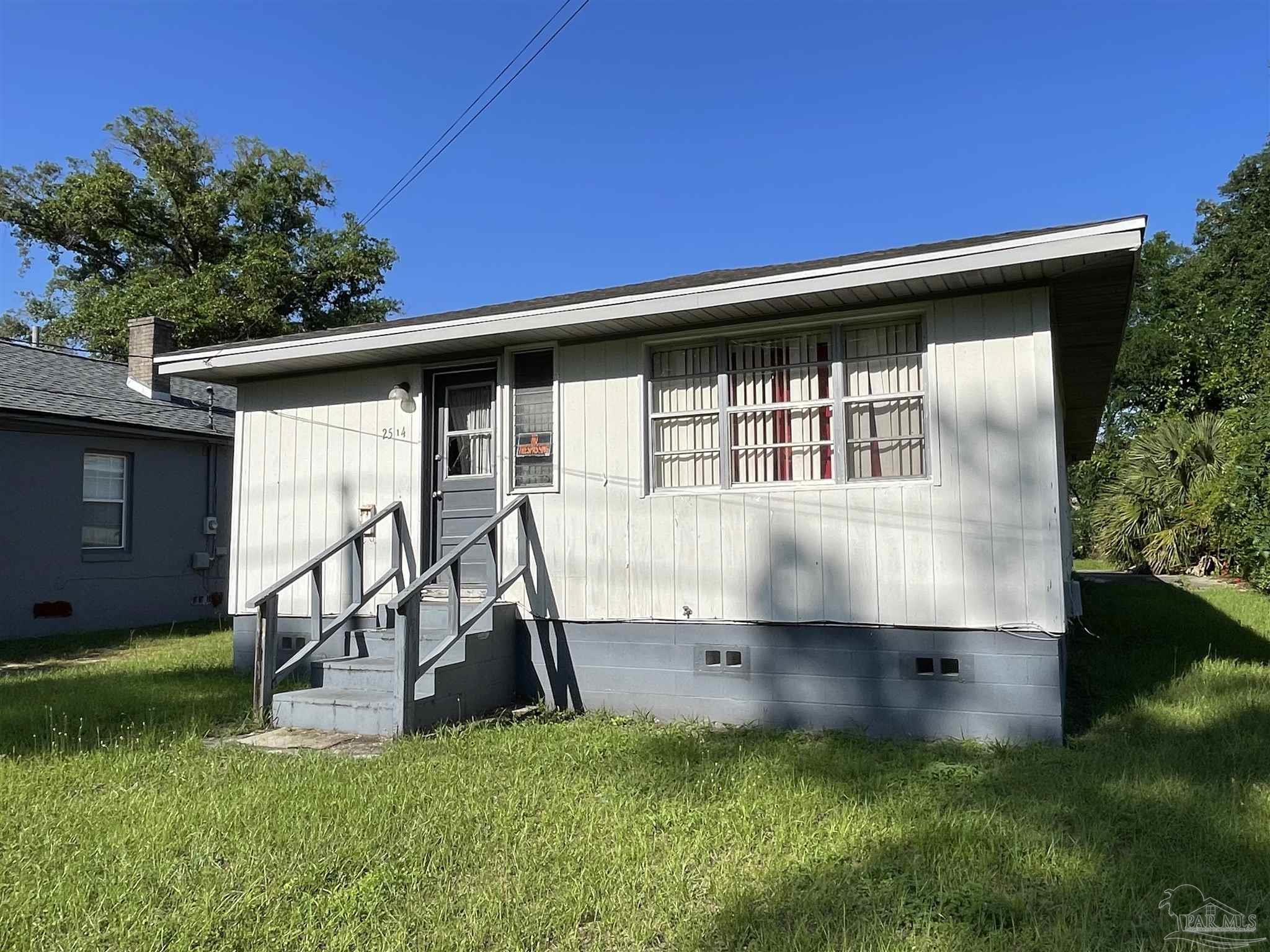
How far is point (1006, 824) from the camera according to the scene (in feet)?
11.9

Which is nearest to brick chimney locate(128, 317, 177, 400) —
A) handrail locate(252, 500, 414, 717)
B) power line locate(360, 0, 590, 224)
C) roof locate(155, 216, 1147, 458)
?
power line locate(360, 0, 590, 224)

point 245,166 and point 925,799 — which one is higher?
point 245,166

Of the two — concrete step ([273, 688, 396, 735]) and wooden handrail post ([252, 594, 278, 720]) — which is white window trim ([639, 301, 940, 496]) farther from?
wooden handrail post ([252, 594, 278, 720])

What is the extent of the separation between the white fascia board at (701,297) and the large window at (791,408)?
0.57 meters

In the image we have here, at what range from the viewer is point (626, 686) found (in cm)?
622

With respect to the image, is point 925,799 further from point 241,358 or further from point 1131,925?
point 241,358

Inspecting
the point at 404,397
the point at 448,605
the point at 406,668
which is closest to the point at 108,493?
the point at 404,397

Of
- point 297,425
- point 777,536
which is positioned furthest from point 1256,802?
point 297,425

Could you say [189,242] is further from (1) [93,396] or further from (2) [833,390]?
(2) [833,390]

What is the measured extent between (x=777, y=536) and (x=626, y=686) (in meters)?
1.63

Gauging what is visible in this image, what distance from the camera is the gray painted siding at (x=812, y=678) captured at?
5180mm

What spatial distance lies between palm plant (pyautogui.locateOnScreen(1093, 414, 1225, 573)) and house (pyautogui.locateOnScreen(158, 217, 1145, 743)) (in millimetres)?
11589

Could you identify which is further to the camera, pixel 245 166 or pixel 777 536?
pixel 245 166

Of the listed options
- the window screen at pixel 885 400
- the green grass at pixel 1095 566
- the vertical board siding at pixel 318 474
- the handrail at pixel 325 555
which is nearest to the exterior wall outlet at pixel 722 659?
the window screen at pixel 885 400
